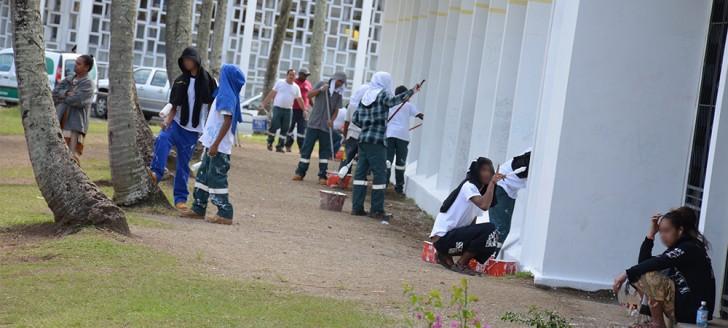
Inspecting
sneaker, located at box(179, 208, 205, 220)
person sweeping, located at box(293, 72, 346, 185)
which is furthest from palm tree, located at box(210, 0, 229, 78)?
sneaker, located at box(179, 208, 205, 220)

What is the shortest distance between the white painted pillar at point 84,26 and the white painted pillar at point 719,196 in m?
31.7

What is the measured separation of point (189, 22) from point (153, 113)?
1765cm

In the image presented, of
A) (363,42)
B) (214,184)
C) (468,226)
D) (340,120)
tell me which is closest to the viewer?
(468,226)

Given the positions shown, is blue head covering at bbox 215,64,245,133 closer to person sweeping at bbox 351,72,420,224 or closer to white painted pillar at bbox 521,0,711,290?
person sweeping at bbox 351,72,420,224

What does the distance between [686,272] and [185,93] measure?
21.2 feet

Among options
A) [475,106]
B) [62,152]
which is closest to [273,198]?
[475,106]

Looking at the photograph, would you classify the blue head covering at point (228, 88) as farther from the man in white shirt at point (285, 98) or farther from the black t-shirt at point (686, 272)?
the man in white shirt at point (285, 98)

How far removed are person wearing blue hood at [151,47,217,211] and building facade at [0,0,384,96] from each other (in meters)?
25.7

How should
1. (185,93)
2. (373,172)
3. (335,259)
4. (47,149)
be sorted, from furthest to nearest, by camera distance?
1. (373,172)
2. (185,93)
3. (335,259)
4. (47,149)

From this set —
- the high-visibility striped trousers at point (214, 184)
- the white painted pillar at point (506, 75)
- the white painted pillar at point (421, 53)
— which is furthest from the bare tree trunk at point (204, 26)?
the high-visibility striped trousers at point (214, 184)

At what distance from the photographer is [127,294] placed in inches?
360

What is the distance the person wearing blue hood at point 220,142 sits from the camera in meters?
13.8

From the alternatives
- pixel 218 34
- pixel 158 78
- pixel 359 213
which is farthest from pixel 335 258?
pixel 158 78

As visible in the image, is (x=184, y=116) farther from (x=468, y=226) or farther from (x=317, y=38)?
(x=317, y=38)
